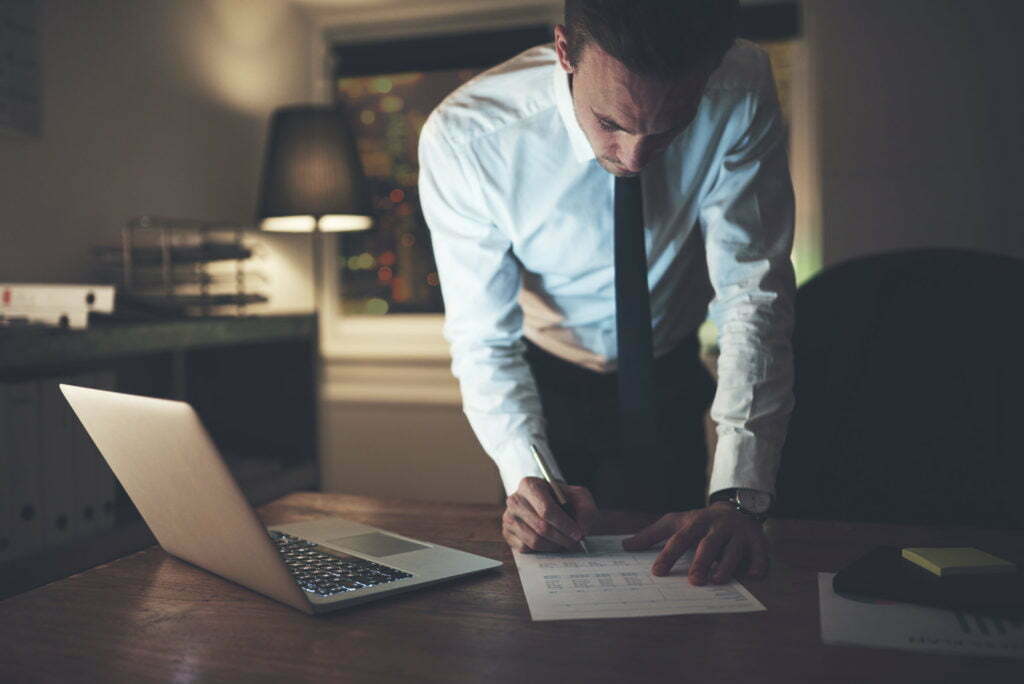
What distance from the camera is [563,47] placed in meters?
1.15

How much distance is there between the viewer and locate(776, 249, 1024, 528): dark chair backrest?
4.45 ft

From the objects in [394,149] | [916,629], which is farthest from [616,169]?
[394,149]

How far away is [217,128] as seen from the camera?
9.73 feet

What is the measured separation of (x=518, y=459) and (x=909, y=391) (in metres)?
0.66

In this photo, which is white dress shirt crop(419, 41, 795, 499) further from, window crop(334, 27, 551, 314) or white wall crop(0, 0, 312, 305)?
window crop(334, 27, 551, 314)

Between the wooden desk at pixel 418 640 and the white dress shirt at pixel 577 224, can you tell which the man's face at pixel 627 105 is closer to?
the white dress shirt at pixel 577 224

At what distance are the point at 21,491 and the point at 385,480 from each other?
5.71ft

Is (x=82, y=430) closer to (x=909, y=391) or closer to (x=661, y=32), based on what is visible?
(x=661, y=32)

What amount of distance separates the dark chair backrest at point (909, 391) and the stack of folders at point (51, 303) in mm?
1433

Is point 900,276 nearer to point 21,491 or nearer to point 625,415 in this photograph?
point 625,415

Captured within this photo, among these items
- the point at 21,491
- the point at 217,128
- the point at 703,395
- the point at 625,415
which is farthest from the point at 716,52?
the point at 217,128

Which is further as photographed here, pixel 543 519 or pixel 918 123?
pixel 918 123

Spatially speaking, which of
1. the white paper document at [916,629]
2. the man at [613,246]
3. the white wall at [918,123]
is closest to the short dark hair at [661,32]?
the man at [613,246]

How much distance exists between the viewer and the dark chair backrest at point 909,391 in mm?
1356
